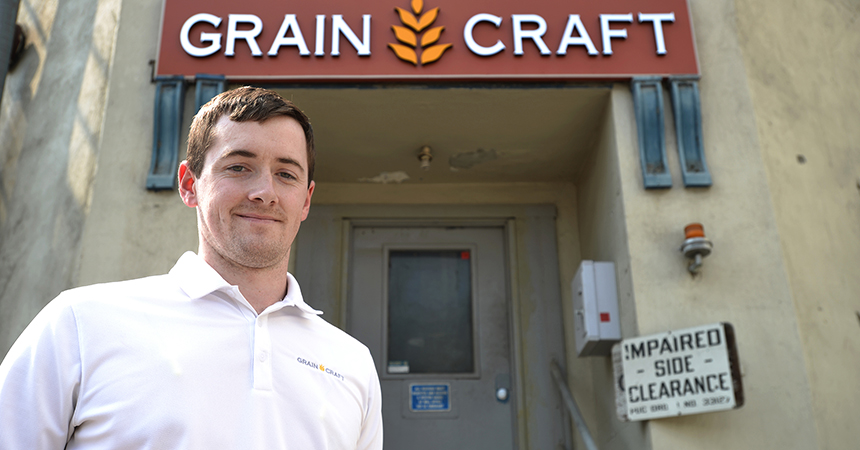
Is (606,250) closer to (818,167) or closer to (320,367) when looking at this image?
(818,167)

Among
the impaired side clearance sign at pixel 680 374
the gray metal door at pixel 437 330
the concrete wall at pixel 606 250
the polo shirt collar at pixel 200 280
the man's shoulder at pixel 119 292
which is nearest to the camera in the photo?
the man's shoulder at pixel 119 292

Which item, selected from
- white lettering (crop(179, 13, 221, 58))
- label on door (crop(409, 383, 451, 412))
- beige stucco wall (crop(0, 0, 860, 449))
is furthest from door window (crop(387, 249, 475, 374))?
white lettering (crop(179, 13, 221, 58))

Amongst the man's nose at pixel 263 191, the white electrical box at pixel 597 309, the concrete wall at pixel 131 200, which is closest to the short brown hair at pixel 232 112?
the man's nose at pixel 263 191

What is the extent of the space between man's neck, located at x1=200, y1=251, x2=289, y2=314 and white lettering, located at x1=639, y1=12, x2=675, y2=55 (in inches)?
123

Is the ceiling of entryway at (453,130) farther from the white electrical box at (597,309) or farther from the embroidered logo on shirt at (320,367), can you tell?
the embroidered logo on shirt at (320,367)

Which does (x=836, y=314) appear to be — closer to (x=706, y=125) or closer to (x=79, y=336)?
(x=706, y=125)

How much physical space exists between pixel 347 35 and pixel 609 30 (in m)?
1.49

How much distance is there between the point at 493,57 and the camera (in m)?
4.11

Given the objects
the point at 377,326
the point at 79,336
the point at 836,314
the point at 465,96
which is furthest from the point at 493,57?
the point at 79,336

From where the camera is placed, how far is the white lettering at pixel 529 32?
4.10 metres

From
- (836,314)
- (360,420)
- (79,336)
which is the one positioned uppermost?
(836,314)

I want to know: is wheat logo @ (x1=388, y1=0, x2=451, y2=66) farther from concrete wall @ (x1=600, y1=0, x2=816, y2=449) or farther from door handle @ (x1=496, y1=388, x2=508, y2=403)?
door handle @ (x1=496, y1=388, x2=508, y2=403)

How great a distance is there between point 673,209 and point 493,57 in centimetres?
130

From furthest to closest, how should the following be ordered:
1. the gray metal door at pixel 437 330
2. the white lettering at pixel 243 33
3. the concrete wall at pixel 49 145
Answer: the gray metal door at pixel 437 330 → the white lettering at pixel 243 33 → the concrete wall at pixel 49 145
